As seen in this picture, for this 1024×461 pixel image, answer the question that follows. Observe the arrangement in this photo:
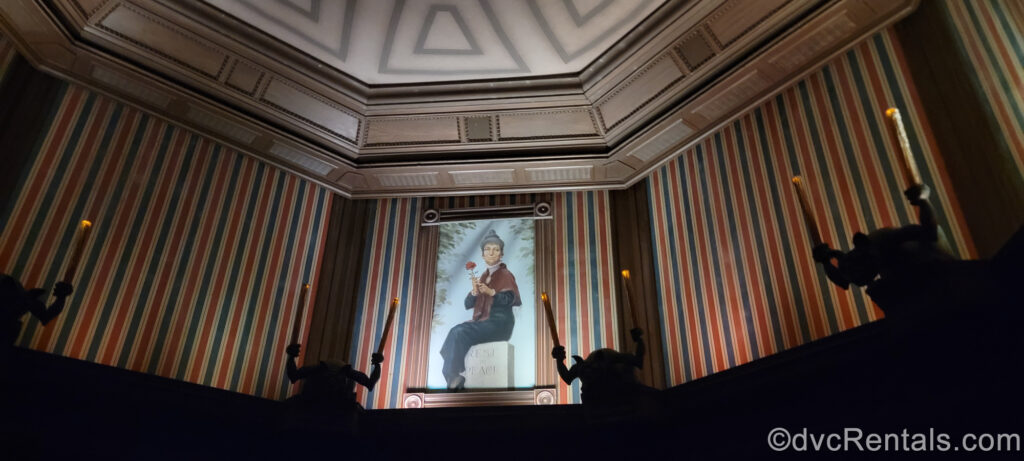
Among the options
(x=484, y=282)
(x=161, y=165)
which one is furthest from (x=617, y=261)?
(x=161, y=165)

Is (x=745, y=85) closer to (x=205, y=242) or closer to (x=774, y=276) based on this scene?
(x=774, y=276)

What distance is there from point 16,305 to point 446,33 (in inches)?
149

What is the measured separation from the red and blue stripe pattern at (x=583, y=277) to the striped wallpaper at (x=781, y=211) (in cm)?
46

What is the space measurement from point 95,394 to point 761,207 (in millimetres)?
4701

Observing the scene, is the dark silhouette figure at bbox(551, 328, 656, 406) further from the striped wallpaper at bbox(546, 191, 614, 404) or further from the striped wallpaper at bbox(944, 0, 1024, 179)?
the striped wallpaper at bbox(944, 0, 1024, 179)

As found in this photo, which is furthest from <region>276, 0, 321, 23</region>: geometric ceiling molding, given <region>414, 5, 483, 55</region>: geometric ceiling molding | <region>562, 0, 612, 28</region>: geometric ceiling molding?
<region>562, 0, 612, 28</region>: geometric ceiling molding

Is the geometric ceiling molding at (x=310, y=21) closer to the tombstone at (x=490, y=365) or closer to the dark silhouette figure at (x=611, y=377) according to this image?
the tombstone at (x=490, y=365)

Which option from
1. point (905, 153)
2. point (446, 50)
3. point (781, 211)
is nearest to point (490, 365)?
point (781, 211)

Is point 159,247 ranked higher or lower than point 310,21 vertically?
lower

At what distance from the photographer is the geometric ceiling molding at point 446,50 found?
18.4 feet

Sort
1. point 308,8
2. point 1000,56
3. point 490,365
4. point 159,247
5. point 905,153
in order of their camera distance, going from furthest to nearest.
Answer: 1. point 308,8
2. point 490,365
3. point 159,247
4. point 1000,56
5. point 905,153

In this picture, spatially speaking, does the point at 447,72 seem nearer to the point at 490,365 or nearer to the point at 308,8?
the point at 308,8

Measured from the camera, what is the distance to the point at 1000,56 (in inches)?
153

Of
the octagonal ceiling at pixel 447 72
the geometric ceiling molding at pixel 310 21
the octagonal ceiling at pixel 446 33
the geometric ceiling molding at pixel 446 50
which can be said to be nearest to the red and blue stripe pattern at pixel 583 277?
the octagonal ceiling at pixel 447 72
